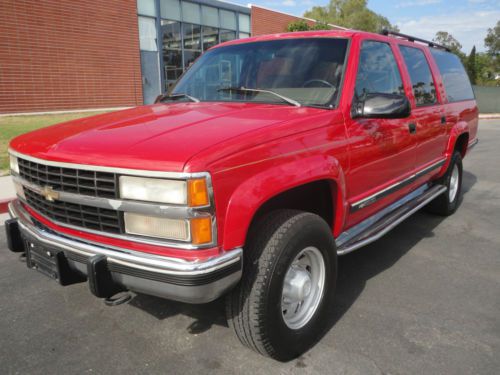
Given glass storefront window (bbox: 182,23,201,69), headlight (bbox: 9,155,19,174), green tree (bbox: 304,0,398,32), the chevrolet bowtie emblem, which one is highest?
green tree (bbox: 304,0,398,32)

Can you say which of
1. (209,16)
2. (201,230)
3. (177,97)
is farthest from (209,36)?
(201,230)

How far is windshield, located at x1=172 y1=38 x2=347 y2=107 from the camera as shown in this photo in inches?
118

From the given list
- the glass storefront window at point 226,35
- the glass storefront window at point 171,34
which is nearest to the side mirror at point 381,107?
the glass storefront window at point 171,34

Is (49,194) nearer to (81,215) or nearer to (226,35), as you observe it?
(81,215)

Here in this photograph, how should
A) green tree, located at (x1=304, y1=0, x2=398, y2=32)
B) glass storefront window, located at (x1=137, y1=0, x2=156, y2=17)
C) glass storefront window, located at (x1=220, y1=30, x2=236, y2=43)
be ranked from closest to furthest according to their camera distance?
glass storefront window, located at (x1=137, y1=0, x2=156, y2=17), glass storefront window, located at (x1=220, y1=30, x2=236, y2=43), green tree, located at (x1=304, y1=0, x2=398, y2=32)

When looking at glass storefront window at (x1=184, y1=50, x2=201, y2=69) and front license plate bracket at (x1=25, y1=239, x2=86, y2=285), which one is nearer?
front license plate bracket at (x1=25, y1=239, x2=86, y2=285)

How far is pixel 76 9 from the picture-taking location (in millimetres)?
17062

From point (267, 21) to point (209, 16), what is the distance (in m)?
4.98

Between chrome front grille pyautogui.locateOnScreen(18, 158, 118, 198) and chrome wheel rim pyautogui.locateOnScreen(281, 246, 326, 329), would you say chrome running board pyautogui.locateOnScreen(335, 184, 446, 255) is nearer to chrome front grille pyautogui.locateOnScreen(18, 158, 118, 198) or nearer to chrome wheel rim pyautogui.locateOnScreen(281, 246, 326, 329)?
chrome wheel rim pyautogui.locateOnScreen(281, 246, 326, 329)

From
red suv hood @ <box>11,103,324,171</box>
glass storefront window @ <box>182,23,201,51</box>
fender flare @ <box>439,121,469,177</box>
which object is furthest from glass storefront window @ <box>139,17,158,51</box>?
red suv hood @ <box>11,103,324,171</box>

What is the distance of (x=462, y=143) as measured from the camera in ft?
17.7

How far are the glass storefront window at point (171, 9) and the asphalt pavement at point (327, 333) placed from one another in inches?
703

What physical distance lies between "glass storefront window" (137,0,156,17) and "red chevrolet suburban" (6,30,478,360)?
684 inches

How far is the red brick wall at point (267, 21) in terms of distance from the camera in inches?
959
